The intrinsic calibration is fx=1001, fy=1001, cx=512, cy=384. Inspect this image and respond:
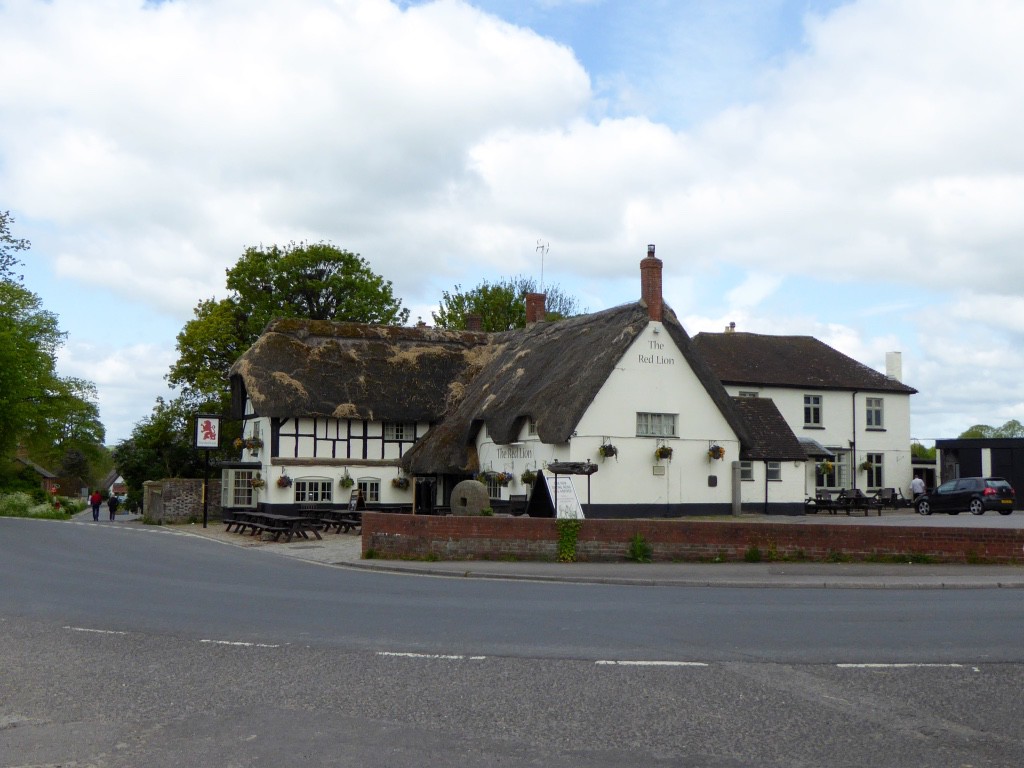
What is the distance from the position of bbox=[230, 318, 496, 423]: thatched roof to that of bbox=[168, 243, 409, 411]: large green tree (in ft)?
26.9

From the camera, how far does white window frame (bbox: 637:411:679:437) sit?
3422cm

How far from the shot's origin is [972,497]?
39.6 meters

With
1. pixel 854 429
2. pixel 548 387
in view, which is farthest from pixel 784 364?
pixel 548 387

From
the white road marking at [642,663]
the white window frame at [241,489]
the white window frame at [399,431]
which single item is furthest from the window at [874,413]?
the white road marking at [642,663]

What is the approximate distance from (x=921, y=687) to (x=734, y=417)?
27582 millimetres

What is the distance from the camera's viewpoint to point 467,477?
3838 centimetres

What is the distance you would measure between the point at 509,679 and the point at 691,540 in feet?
38.6

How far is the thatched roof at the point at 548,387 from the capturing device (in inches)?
1304

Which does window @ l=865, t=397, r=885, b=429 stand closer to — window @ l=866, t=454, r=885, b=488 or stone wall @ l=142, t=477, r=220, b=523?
window @ l=866, t=454, r=885, b=488

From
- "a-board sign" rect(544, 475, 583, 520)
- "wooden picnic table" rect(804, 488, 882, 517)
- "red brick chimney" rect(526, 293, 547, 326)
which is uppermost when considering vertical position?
"red brick chimney" rect(526, 293, 547, 326)

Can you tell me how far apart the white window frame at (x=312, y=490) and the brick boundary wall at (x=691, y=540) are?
761 inches

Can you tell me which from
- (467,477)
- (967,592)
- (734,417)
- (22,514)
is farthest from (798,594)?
(22,514)

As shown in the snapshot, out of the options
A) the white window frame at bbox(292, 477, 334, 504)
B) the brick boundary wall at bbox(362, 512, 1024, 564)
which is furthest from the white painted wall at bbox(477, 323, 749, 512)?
the brick boundary wall at bbox(362, 512, 1024, 564)

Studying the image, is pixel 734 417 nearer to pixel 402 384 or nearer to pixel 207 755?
pixel 402 384
